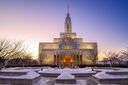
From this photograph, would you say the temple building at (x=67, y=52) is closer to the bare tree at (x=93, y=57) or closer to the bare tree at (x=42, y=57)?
the bare tree at (x=42, y=57)

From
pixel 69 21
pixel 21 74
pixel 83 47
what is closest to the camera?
pixel 21 74

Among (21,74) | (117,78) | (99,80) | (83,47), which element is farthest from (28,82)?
(83,47)

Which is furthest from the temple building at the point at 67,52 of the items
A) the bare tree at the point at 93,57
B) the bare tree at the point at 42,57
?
the bare tree at the point at 93,57

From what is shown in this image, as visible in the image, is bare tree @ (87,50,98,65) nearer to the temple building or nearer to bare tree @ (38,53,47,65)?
the temple building

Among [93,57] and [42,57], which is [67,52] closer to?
[42,57]

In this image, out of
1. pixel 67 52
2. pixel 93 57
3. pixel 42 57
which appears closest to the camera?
pixel 93 57

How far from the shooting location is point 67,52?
198 feet

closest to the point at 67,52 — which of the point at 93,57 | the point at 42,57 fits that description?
the point at 42,57

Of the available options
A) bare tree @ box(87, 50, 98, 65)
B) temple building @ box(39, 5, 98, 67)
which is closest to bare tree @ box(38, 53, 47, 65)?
temple building @ box(39, 5, 98, 67)

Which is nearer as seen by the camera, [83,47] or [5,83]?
[5,83]

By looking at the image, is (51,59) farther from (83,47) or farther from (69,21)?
(69,21)

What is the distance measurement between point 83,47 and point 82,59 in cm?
736

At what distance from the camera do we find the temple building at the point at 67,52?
6006 cm

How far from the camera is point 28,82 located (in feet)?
34.2
